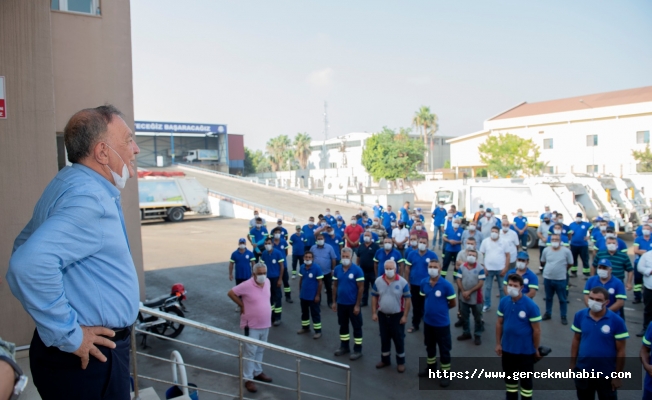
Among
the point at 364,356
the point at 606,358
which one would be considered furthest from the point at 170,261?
the point at 606,358

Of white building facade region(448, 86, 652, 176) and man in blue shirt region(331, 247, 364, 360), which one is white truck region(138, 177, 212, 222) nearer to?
man in blue shirt region(331, 247, 364, 360)

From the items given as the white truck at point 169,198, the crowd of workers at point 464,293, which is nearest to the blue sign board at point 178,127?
the white truck at point 169,198

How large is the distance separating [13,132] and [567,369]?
28.1 feet

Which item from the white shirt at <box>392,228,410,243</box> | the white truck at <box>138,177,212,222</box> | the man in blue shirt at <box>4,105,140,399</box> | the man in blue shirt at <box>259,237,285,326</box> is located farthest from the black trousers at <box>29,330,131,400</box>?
the white truck at <box>138,177,212,222</box>

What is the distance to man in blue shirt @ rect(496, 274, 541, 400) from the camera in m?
5.61

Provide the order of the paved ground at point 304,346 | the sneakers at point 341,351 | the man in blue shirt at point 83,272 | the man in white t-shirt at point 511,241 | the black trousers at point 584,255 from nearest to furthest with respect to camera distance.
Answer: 1. the man in blue shirt at point 83,272
2. the paved ground at point 304,346
3. the sneakers at point 341,351
4. the man in white t-shirt at point 511,241
5. the black trousers at point 584,255

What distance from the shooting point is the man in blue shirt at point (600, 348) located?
498 cm

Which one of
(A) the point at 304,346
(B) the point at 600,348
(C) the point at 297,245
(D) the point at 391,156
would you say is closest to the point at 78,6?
(A) the point at 304,346

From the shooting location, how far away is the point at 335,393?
6520mm

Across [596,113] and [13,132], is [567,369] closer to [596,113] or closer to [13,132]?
[13,132]

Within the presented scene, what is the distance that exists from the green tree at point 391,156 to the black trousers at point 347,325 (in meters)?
37.1

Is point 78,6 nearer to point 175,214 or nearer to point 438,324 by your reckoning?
point 438,324

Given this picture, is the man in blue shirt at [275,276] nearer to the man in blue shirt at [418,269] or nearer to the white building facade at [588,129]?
the man in blue shirt at [418,269]

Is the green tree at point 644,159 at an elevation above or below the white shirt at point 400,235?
above
